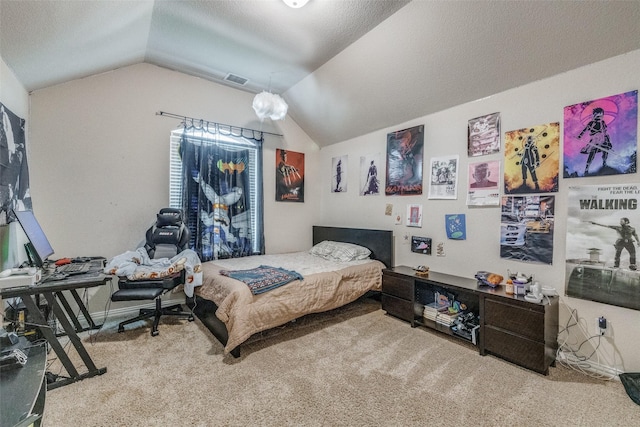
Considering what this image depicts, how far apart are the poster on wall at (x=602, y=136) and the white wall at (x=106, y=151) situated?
390 cm

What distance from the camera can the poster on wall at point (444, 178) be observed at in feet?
10.2

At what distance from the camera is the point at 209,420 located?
165 centimetres

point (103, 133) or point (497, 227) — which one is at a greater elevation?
point (103, 133)

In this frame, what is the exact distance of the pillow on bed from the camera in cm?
368

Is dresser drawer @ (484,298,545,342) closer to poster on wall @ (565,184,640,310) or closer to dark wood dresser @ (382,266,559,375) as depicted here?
dark wood dresser @ (382,266,559,375)

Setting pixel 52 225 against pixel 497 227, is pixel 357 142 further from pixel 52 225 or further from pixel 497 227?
pixel 52 225

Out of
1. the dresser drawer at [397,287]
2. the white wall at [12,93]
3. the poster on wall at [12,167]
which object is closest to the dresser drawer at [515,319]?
the dresser drawer at [397,287]

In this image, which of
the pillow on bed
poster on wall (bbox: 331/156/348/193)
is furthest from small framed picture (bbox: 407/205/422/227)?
poster on wall (bbox: 331/156/348/193)

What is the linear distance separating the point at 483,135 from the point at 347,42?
66.7 inches

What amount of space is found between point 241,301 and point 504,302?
2.20 m

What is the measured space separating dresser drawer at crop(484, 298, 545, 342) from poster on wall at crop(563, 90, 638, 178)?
3.90 feet

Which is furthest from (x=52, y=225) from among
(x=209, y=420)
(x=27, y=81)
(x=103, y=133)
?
(x=209, y=420)

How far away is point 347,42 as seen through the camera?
2.87 meters

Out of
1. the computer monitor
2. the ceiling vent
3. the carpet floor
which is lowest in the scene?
the carpet floor
